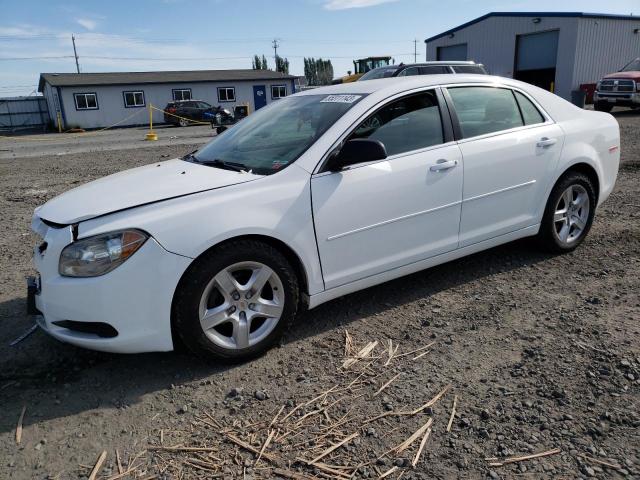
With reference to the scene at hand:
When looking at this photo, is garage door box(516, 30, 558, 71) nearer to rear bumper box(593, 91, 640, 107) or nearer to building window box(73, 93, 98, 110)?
rear bumper box(593, 91, 640, 107)

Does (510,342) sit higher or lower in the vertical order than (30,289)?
lower

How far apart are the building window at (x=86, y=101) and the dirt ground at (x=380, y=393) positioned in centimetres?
3665

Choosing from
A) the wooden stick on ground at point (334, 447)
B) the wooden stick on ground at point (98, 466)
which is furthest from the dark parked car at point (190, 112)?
the wooden stick on ground at point (334, 447)

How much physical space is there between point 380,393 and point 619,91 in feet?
67.9

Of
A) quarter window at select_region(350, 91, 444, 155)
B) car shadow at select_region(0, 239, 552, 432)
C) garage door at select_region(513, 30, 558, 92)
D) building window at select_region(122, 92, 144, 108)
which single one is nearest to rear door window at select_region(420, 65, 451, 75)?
quarter window at select_region(350, 91, 444, 155)

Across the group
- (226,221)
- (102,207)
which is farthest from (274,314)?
(102,207)

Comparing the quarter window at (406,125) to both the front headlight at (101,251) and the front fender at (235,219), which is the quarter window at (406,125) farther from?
the front headlight at (101,251)

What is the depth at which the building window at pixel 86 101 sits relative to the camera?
36.5 metres

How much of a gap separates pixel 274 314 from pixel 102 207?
1.18m

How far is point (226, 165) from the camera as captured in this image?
11.7 feet

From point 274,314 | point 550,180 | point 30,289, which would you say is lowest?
point 274,314

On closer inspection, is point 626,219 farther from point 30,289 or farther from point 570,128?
point 30,289

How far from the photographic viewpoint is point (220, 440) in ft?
8.37

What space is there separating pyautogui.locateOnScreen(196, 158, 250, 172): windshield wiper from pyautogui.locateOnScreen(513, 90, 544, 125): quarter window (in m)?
2.43
